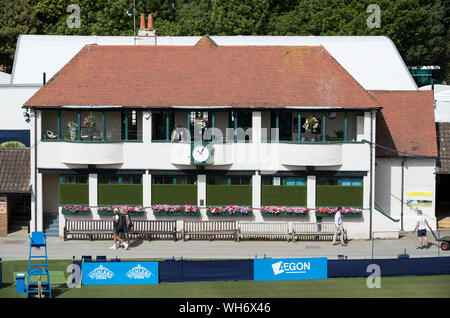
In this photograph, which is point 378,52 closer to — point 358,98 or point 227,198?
point 358,98

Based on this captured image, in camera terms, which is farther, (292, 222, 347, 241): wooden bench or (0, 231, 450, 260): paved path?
(292, 222, 347, 241): wooden bench

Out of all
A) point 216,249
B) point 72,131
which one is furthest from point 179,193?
point 72,131

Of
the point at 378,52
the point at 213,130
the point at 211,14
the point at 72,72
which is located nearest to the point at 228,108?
the point at 213,130

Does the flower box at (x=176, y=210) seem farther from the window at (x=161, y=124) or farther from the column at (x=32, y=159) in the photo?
the column at (x=32, y=159)

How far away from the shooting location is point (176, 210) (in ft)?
127

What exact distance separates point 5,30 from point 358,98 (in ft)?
162

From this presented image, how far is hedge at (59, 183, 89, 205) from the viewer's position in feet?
128

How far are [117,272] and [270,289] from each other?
5.66 metres

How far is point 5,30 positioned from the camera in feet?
256

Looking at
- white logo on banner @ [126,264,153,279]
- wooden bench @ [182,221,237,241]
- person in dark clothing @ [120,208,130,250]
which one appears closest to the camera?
white logo on banner @ [126,264,153,279]

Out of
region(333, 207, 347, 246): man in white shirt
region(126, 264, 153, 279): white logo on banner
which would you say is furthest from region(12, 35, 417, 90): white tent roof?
region(126, 264, 153, 279): white logo on banner

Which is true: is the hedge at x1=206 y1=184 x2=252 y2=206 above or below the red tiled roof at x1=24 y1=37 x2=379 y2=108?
below

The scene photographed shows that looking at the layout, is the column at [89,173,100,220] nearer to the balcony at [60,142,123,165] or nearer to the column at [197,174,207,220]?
the balcony at [60,142,123,165]

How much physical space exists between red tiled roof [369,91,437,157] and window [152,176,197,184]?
967cm
